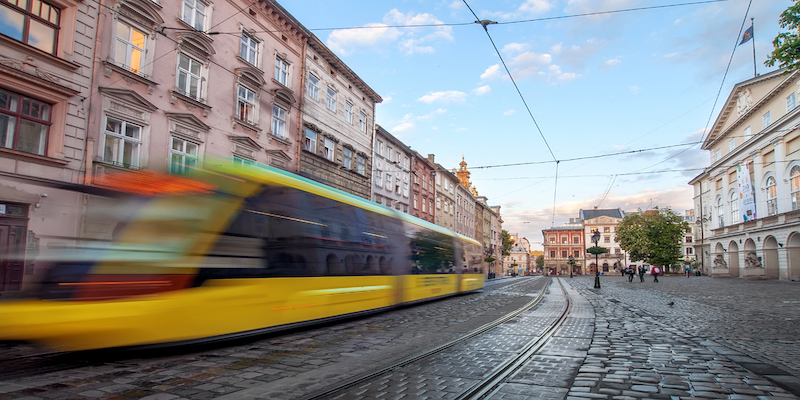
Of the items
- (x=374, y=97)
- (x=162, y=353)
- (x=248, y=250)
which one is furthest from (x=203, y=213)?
(x=374, y=97)

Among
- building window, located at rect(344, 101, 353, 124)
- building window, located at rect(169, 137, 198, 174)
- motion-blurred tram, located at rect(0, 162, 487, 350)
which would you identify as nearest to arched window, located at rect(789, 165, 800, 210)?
building window, located at rect(344, 101, 353, 124)

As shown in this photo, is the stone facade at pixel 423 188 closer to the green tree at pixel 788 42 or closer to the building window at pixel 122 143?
the building window at pixel 122 143

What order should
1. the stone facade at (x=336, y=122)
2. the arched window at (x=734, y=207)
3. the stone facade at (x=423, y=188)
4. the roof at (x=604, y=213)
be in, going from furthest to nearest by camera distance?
1. the roof at (x=604, y=213)
2. the arched window at (x=734, y=207)
3. the stone facade at (x=423, y=188)
4. the stone facade at (x=336, y=122)

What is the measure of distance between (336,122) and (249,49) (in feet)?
25.8

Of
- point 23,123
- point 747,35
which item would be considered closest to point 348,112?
point 23,123

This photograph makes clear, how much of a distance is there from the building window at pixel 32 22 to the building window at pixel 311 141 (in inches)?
479

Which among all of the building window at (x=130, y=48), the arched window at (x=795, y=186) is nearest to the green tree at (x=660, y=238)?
the arched window at (x=795, y=186)

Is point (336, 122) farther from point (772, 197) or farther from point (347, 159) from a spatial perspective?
point (772, 197)

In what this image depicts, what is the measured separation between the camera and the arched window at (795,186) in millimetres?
35891

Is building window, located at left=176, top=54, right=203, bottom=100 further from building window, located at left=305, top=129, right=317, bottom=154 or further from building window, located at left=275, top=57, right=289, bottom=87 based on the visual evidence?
building window, located at left=305, top=129, right=317, bottom=154

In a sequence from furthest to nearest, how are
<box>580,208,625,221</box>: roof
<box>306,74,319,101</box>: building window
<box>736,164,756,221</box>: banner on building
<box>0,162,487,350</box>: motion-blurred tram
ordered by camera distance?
<box>580,208,625,221</box>: roof, <box>736,164,756,221</box>: banner on building, <box>306,74,319,101</box>: building window, <box>0,162,487,350</box>: motion-blurred tram

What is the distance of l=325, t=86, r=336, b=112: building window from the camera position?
85.7 ft

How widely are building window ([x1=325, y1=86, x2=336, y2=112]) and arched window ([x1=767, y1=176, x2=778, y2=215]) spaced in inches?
1519

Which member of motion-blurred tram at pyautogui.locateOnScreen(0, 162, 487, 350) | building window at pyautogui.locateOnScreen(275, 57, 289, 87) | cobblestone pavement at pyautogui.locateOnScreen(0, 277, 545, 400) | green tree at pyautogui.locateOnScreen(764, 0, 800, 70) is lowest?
cobblestone pavement at pyautogui.locateOnScreen(0, 277, 545, 400)
